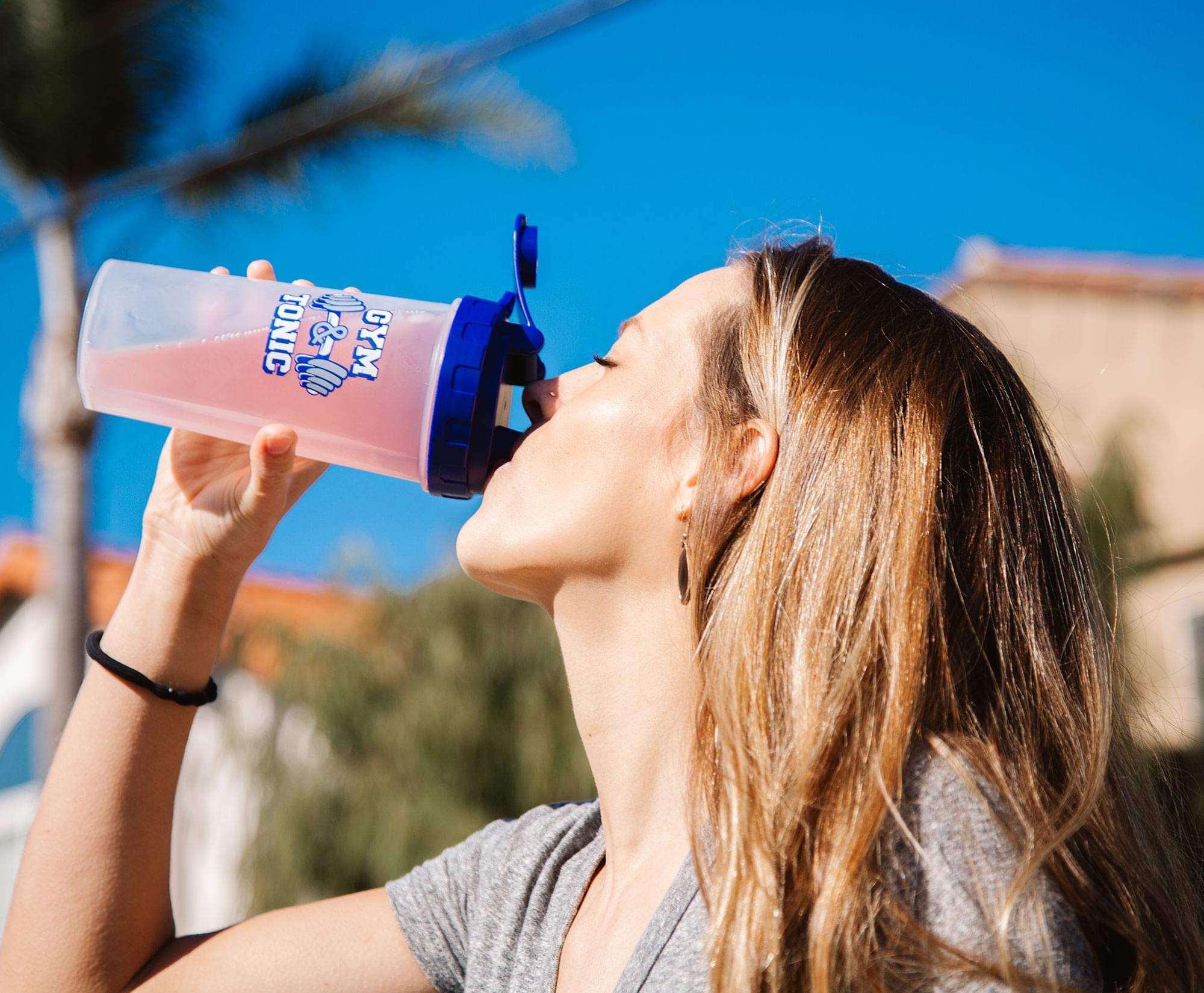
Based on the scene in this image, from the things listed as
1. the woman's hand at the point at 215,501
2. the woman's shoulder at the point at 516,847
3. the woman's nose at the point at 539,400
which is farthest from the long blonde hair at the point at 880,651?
the woman's hand at the point at 215,501

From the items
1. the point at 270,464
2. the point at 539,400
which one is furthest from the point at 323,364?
the point at 539,400

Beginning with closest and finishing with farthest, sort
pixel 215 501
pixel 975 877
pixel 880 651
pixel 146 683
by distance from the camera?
pixel 975 877
pixel 880 651
pixel 146 683
pixel 215 501

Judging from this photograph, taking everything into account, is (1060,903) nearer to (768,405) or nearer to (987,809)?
(987,809)

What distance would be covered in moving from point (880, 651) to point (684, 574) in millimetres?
361

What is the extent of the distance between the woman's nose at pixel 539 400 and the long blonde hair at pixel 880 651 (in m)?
0.28

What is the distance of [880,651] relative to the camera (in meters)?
1.43

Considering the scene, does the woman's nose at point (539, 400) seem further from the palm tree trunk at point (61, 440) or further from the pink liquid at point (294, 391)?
the palm tree trunk at point (61, 440)

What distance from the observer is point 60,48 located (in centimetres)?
736

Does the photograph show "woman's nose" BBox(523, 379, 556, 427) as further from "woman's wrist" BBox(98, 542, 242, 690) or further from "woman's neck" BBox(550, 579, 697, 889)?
"woman's wrist" BBox(98, 542, 242, 690)

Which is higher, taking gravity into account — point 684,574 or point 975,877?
point 684,574

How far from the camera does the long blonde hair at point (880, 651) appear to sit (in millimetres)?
1280

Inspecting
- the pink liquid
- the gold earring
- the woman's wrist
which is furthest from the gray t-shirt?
the pink liquid

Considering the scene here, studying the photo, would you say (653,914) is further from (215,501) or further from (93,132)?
(93,132)

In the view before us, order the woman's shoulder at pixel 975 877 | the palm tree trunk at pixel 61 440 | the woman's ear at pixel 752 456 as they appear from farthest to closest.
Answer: the palm tree trunk at pixel 61 440
the woman's ear at pixel 752 456
the woman's shoulder at pixel 975 877
